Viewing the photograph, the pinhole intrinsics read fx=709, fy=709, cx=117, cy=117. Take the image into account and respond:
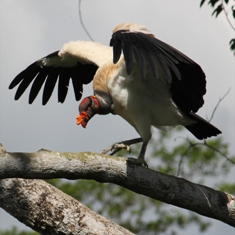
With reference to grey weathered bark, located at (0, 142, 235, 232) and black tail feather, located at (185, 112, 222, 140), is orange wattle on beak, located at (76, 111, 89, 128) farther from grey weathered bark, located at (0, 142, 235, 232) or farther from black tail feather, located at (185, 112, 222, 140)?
grey weathered bark, located at (0, 142, 235, 232)

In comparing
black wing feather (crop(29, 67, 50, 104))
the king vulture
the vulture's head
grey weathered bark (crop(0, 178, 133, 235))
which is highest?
the king vulture

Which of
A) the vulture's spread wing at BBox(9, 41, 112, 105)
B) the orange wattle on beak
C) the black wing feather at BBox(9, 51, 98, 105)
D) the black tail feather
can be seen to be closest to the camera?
the orange wattle on beak

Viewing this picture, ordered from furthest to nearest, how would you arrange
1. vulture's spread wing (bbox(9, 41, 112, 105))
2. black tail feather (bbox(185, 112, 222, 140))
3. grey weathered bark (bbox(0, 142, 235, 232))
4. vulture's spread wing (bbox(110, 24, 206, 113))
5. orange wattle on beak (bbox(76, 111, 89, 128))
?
vulture's spread wing (bbox(9, 41, 112, 105)) → black tail feather (bbox(185, 112, 222, 140)) → orange wattle on beak (bbox(76, 111, 89, 128)) → vulture's spread wing (bbox(110, 24, 206, 113)) → grey weathered bark (bbox(0, 142, 235, 232))

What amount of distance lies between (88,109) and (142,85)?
563mm

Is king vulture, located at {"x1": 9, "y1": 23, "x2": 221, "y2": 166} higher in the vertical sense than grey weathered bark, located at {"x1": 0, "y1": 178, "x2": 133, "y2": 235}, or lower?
higher

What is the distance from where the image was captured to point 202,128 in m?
6.79

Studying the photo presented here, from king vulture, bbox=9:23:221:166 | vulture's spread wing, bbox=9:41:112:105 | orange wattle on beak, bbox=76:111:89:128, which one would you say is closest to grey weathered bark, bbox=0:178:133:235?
king vulture, bbox=9:23:221:166

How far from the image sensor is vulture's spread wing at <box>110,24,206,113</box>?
5.39 metres

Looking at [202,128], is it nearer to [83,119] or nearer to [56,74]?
[83,119]

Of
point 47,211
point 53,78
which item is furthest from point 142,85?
point 53,78

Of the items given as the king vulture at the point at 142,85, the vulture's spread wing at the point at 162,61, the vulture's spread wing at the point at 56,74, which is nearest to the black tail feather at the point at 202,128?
the king vulture at the point at 142,85

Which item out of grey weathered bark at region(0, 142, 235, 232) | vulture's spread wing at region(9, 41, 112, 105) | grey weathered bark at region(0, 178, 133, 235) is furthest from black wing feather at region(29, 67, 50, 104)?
grey weathered bark at region(0, 142, 235, 232)

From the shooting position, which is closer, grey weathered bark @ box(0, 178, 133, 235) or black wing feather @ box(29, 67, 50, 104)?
grey weathered bark @ box(0, 178, 133, 235)

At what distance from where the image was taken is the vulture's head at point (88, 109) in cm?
632
